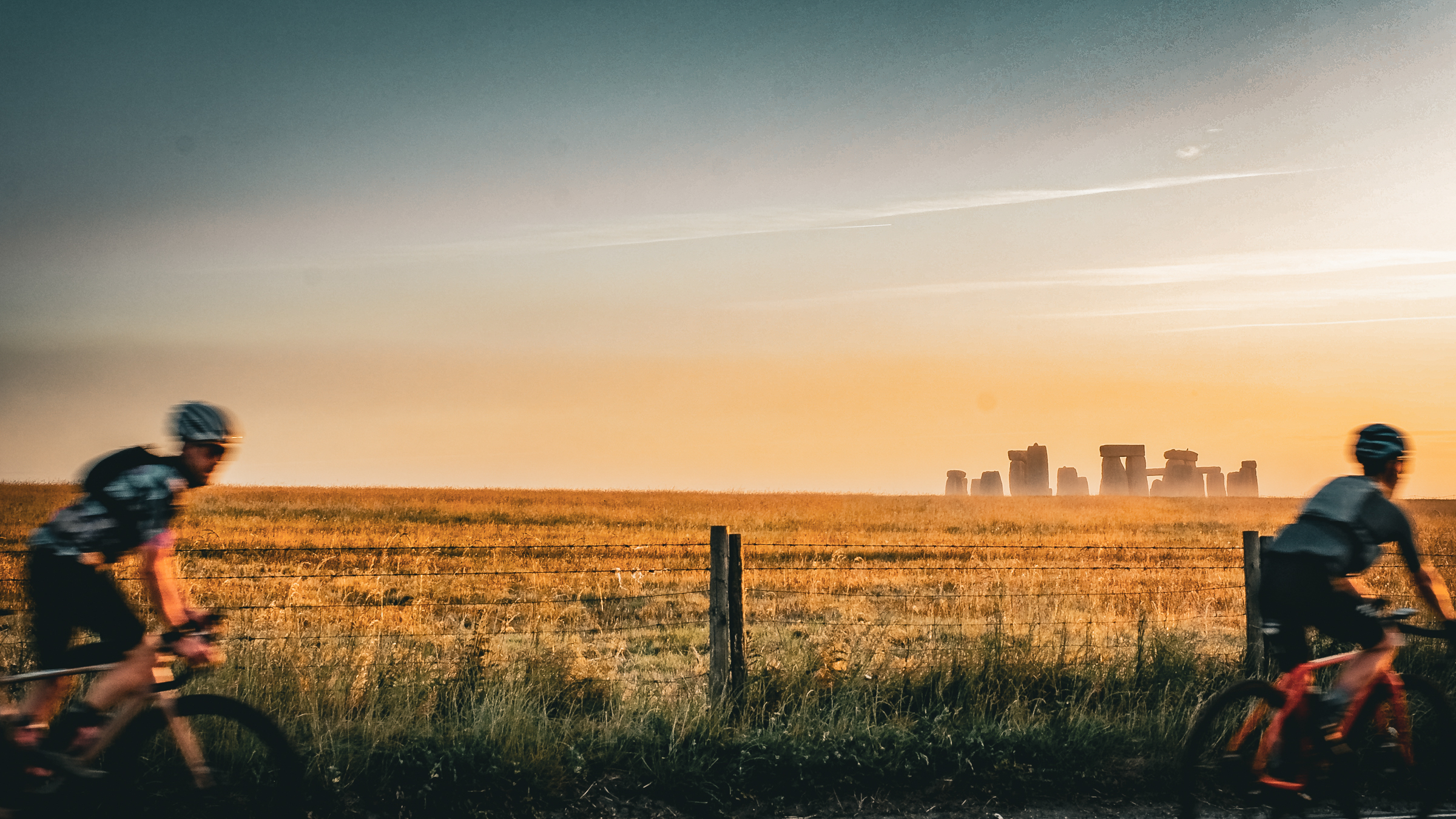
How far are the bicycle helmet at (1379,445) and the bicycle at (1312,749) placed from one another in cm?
72

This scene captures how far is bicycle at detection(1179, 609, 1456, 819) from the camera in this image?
4469 mm

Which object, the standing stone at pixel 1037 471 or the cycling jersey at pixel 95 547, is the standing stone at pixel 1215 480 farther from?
the cycling jersey at pixel 95 547

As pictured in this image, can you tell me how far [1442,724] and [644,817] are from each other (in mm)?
4113

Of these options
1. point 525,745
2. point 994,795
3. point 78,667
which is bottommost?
point 994,795

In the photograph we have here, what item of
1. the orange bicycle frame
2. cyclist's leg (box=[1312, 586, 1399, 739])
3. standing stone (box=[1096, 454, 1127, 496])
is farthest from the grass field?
standing stone (box=[1096, 454, 1127, 496])

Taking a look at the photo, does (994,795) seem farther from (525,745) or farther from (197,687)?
(197,687)

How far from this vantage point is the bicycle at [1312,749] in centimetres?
447

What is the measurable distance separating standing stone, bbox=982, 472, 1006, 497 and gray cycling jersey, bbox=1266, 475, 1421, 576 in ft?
447

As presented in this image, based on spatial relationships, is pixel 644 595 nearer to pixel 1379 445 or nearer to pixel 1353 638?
pixel 1353 638

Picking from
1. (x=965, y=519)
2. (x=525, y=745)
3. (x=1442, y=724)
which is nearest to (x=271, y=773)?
(x=525, y=745)

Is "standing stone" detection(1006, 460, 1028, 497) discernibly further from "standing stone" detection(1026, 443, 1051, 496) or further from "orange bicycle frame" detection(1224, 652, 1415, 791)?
"orange bicycle frame" detection(1224, 652, 1415, 791)

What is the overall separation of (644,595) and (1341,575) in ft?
23.3

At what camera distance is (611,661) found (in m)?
8.95

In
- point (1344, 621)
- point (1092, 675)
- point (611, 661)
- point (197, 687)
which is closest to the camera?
point (1344, 621)
